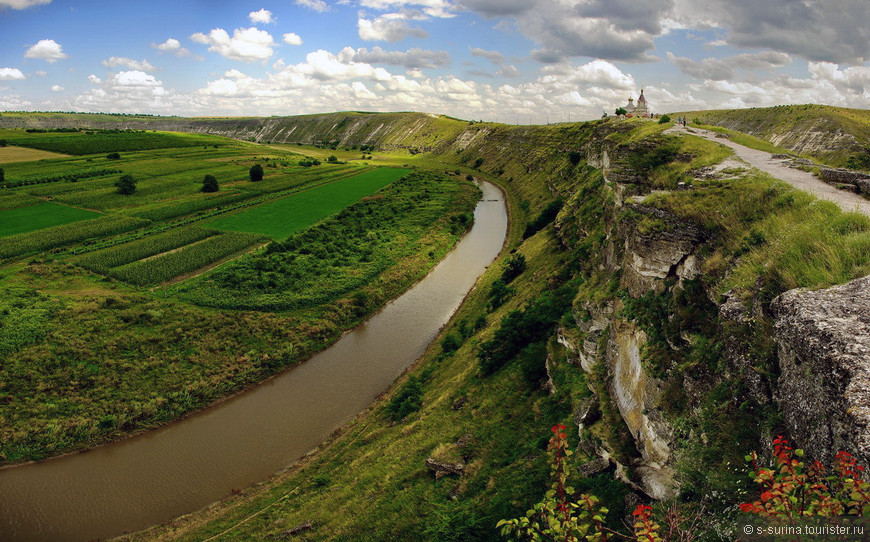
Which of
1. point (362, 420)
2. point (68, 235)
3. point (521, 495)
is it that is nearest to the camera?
point (521, 495)

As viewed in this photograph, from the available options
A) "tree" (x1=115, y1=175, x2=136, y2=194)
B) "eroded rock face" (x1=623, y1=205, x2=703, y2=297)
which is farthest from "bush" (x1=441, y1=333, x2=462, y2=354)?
"tree" (x1=115, y1=175, x2=136, y2=194)

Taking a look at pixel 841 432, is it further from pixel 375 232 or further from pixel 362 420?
pixel 375 232

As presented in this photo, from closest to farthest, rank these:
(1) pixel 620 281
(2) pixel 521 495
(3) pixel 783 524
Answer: (3) pixel 783 524 → (2) pixel 521 495 → (1) pixel 620 281

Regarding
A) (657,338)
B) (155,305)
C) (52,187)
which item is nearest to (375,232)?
(155,305)

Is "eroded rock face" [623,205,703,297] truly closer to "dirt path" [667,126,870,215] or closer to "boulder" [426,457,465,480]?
"dirt path" [667,126,870,215]

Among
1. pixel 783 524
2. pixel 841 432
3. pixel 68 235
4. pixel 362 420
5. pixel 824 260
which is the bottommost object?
pixel 362 420

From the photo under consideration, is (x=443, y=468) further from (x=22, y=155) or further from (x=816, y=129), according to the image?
(x=22, y=155)
